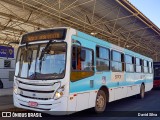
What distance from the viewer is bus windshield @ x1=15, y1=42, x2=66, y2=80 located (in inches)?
296

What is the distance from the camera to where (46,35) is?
26.6 feet

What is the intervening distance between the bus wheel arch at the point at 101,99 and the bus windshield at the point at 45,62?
252 cm

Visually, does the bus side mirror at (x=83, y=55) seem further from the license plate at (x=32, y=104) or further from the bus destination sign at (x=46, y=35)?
the license plate at (x=32, y=104)

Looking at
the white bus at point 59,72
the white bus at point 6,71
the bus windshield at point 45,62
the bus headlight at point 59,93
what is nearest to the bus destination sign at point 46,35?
the white bus at point 59,72

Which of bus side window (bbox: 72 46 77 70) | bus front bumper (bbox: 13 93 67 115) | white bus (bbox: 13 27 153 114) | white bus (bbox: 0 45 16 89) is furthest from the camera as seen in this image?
white bus (bbox: 0 45 16 89)

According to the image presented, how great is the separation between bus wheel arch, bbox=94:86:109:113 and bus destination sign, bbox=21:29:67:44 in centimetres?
291

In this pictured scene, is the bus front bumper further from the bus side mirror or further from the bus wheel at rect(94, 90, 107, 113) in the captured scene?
the bus wheel at rect(94, 90, 107, 113)

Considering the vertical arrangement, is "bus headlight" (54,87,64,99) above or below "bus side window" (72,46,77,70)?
below

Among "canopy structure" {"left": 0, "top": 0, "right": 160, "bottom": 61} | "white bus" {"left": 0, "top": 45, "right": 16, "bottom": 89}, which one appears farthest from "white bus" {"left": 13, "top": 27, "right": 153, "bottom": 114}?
"white bus" {"left": 0, "top": 45, "right": 16, "bottom": 89}

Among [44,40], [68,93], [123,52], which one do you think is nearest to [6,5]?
[123,52]

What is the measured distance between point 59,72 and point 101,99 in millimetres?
2887

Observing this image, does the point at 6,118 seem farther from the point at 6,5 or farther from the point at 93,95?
the point at 6,5

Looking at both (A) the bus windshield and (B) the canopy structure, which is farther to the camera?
(B) the canopy structure

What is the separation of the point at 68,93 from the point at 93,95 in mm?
1791
